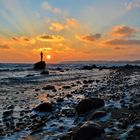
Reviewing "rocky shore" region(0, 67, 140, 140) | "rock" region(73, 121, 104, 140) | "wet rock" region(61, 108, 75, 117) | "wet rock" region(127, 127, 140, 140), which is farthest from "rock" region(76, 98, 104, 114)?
"wet rock" region(127, 127, 140, 140)

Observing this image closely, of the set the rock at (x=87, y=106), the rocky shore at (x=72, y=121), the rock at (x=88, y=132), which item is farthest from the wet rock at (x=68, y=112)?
the rock at (x=88, y=132)

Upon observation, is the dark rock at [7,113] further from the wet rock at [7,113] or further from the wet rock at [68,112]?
the wet rock at [68,112]

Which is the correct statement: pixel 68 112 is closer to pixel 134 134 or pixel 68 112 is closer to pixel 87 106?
pixel 87 106

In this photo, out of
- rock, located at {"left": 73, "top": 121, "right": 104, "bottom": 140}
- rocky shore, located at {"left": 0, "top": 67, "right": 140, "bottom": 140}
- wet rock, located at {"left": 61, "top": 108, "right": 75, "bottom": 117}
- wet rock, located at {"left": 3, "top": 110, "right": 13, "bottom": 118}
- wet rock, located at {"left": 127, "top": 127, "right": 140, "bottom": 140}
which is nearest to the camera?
wet rock, located at {"left": 127, "top": 127, "right": 140, "bottom": 140}

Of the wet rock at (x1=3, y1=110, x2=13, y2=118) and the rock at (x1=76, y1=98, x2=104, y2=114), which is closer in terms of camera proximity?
the rock at (x1=76, y1=98, x2=104, y2=114)

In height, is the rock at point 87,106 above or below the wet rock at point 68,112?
above

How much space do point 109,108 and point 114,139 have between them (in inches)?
191

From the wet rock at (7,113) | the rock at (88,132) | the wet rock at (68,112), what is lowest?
the wet rock at (7,113)

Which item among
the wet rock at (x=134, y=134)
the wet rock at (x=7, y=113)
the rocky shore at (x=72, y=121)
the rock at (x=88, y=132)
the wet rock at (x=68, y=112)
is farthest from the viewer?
the wet rock at (x=7, y=113)

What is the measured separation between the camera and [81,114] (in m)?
13.0

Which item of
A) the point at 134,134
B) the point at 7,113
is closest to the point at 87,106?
the point at 7,113

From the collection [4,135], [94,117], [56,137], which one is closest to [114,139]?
[56,137]

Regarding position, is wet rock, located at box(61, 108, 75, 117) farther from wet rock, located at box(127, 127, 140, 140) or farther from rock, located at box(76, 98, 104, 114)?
wet rock, located at box(127, 127, 140, 140)

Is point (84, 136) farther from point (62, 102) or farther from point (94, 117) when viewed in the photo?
point (62, 102)
